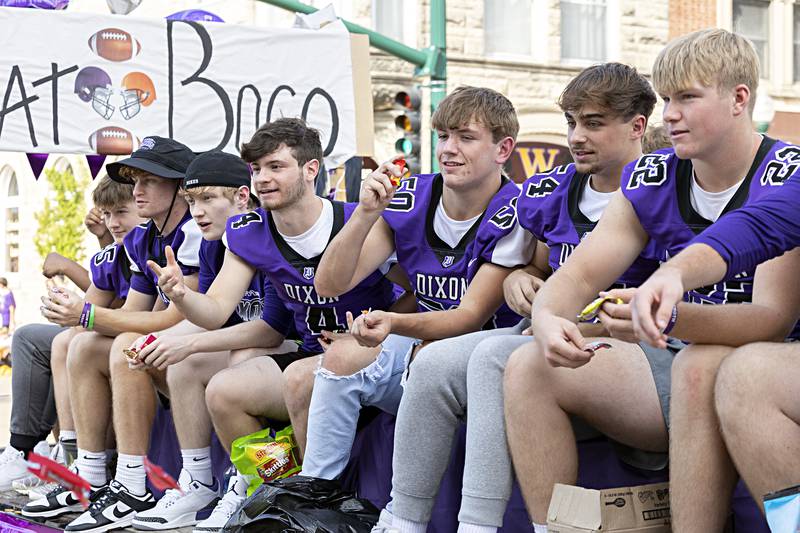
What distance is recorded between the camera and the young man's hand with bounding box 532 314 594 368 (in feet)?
9.21

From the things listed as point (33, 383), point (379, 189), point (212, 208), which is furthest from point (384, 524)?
point (33, 383)

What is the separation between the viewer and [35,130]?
7.17 metres

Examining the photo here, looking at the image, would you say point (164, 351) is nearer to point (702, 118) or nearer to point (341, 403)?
point (341, 403)

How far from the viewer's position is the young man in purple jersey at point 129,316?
4.91 metres

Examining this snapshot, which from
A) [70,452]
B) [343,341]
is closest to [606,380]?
[343,341]

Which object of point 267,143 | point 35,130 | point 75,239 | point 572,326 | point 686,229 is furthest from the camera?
point 75,239

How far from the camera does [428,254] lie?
4141mm

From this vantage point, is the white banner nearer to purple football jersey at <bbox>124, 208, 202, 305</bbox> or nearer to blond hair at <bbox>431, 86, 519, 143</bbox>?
purple football jersey at <bbox>124, 208, 202, 305</bbox>

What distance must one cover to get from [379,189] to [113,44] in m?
4.18

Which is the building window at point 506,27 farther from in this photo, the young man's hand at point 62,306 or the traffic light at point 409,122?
the young man's hand at point 62,306

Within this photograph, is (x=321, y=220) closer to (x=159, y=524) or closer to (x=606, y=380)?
(x=159, y=524)

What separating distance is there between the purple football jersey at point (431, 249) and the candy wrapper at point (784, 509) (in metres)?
1.64

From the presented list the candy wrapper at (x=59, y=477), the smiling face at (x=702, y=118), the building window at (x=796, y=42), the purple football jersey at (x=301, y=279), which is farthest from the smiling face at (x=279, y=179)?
the building window at (x=796, y=42)

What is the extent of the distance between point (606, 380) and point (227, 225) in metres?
2.12
